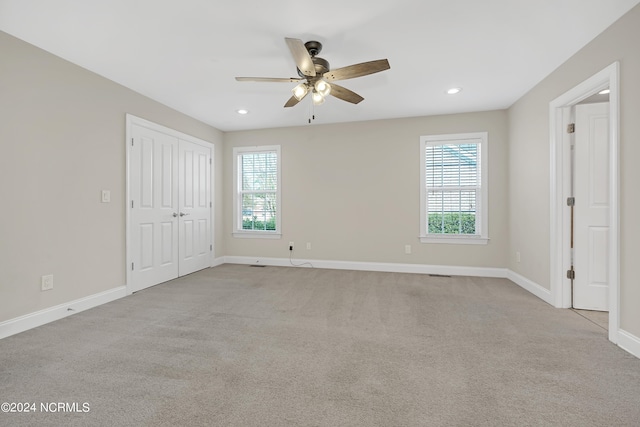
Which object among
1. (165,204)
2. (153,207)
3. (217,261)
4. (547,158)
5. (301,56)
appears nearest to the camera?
(301,56)

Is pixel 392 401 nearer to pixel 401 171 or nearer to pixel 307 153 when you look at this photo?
pixel 401 171

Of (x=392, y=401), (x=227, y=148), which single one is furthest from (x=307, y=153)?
(x=392, y=401)

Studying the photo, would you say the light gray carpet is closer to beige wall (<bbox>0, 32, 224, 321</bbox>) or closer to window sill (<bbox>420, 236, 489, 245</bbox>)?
beige wall (<bbox>0, 32, 224, 321</bbox>)

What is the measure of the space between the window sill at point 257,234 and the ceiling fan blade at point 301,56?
3.24 m

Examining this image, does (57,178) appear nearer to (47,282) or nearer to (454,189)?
(47,282)

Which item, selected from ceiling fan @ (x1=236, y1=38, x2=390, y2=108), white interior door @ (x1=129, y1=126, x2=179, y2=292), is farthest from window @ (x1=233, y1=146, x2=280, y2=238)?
ceiling fan @ (x1=236, y1=38, x2=390, y2=108)

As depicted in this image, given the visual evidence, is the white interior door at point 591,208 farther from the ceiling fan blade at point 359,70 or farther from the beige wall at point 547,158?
the ceiling fan blade at point 359,70

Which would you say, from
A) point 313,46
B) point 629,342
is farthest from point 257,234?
Answer: point 629,342

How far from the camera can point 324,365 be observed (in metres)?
1.90

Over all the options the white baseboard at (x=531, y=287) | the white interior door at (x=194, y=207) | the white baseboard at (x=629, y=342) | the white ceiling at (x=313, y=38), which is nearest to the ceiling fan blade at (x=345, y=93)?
the white ceiling at (x=313, y=38)

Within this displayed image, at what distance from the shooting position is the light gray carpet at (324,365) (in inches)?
57.3

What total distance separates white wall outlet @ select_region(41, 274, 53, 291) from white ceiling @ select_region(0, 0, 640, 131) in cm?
209

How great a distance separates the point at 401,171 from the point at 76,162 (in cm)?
418

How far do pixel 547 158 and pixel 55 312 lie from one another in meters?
5.30
